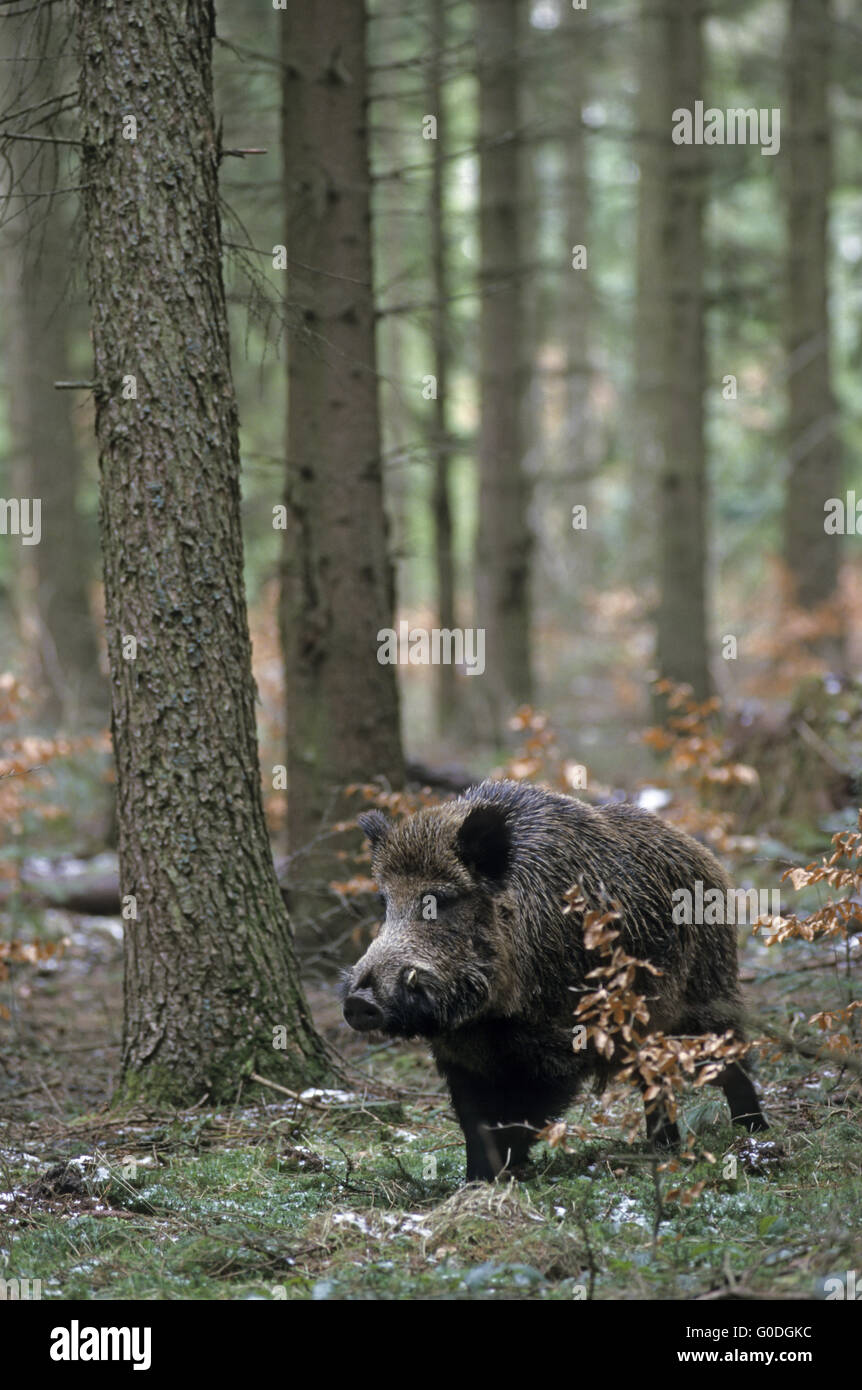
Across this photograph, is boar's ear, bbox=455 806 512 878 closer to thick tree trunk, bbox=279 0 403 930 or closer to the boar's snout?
the boar's snout

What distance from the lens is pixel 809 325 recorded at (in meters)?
18.2

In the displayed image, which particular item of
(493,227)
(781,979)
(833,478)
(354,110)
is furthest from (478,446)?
(781,979)

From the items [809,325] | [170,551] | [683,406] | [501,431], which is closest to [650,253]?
[809,325]

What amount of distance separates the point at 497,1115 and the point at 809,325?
1479cm

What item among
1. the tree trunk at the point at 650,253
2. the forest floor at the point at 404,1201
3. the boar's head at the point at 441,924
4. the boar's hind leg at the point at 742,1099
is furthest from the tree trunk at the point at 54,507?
the boar's hind leg at the point at 742,1099

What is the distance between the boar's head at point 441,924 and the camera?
18.3ft

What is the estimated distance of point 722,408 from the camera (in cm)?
2883

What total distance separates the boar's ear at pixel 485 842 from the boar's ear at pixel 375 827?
380mm

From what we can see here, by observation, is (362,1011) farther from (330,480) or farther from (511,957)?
(330,480)

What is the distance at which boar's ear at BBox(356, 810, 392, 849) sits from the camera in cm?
617

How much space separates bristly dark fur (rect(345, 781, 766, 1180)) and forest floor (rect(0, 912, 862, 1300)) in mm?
299

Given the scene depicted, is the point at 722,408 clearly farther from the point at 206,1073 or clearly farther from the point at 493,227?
the point at 206,1073

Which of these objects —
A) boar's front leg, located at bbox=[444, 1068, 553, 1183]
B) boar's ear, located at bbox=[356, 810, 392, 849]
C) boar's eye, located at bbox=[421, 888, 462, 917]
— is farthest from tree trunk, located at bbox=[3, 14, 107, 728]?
boar's front leg, located at bbox=[444, 1068, 553, 1183]

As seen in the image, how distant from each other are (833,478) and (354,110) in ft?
35.9
